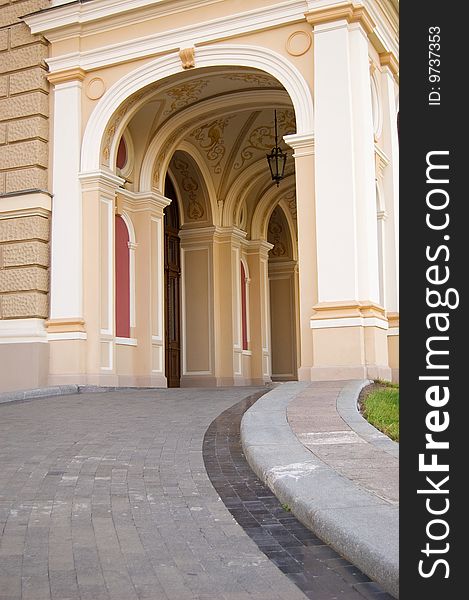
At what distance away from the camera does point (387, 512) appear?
11.8 feet

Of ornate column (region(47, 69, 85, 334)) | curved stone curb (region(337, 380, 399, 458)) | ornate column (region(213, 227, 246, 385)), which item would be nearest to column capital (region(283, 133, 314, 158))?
ornate column (region(47, 69, 85, 334))

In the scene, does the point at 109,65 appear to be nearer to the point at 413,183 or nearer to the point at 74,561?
the point at 74,561

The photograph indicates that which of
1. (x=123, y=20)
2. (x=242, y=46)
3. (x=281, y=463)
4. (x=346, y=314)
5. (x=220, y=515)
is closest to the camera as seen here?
(x=220, y=515)

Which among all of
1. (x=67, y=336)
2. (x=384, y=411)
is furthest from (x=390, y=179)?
(x=384, y=411)

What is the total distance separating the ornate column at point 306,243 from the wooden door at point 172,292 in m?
6.12

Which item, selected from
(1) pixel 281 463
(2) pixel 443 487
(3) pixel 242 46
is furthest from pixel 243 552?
(3) pixel 242 46

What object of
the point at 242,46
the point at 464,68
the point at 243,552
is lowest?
the point at 243,552

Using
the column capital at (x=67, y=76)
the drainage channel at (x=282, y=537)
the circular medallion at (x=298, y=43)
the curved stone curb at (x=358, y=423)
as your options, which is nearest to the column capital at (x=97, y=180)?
the column capital at (x=67, y=76)

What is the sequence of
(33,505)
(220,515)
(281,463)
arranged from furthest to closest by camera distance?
(281,463) < (33,505) < (220,515)

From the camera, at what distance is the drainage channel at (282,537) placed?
310cm

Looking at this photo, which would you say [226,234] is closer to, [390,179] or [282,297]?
[282,297]

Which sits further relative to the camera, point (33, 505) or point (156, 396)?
point (156, 396)

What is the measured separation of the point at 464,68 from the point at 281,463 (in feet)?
11.5

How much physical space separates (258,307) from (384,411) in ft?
41.5
